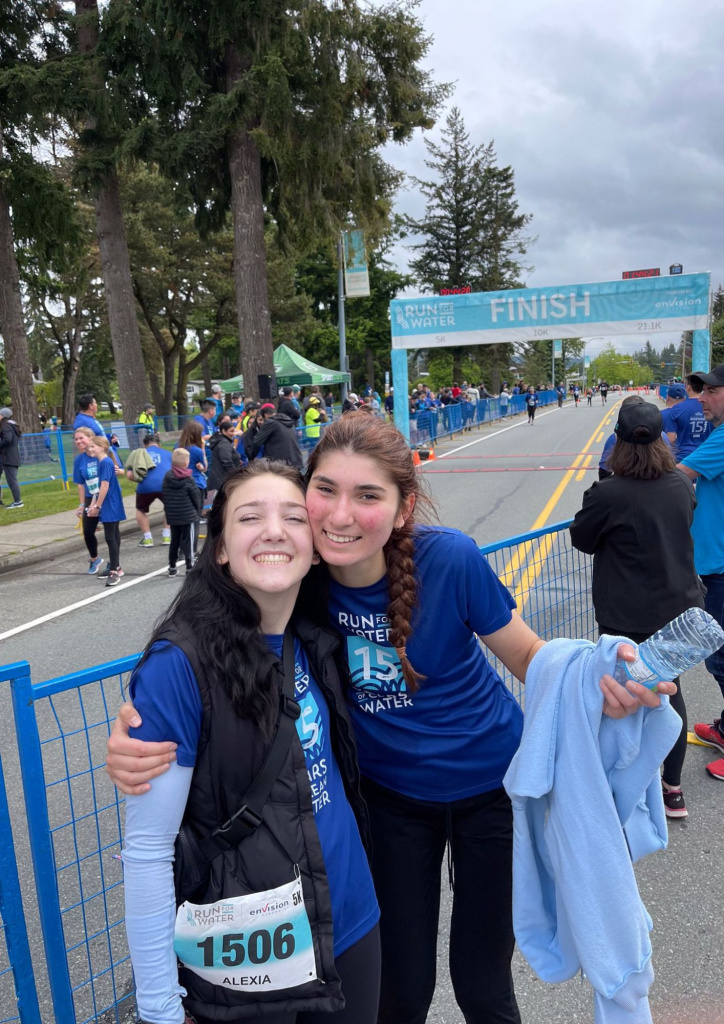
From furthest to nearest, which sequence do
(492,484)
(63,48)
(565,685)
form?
(63,48), (492,484), (565,685)

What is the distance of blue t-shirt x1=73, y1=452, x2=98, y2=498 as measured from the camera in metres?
8.80

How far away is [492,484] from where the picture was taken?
1445 centimetres

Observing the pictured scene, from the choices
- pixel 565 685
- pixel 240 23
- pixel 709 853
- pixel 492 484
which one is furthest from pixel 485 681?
pixel 240 23

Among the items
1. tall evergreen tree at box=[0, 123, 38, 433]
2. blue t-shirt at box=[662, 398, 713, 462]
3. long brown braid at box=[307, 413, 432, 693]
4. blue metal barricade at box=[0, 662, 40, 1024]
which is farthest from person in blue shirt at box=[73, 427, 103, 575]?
tall evergreen tree at box=[0, 123, 38, 433]

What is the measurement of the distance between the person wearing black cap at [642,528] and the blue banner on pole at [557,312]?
50.6ft

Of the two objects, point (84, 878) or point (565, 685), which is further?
point (84, 878)

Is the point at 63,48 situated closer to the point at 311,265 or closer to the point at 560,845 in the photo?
the point at 560,845

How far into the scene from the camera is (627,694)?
1398 mm

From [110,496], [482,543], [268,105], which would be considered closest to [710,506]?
[482,543]

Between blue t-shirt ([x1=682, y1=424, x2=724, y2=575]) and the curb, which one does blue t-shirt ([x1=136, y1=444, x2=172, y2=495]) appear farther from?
blue t-shirt ([x1=682, y1=424, x2=724, y2=575])

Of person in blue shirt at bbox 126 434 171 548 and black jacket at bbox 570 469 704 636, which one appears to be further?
person in blue shirt at bbox 126 434 171 548

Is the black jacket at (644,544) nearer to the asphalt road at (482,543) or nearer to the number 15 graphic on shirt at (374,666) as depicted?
the asphalt road at (482,543)

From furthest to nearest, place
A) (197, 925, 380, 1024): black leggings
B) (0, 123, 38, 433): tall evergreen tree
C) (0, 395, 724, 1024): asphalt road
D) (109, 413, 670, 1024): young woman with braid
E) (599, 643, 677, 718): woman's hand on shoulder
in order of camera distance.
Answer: (0, 123, 38, 433): tall evergreen tree
(0, 395, 724, 1024): asphalt road
(109, 413, 670, 1024): young woman with braid
(197, 925, 380, 1024): black leggings
(599, 643, 677, 718): woman's hand on shoulder

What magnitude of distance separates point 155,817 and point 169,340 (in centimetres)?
5030
